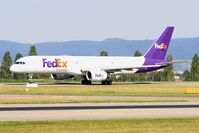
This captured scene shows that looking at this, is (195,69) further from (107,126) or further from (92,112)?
(107,126)

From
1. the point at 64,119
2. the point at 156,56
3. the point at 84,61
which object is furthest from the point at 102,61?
the point at 64,119

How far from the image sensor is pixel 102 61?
9131 centimetres

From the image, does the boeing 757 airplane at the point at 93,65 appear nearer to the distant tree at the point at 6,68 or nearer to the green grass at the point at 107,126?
the distant tree at the point at 6,68

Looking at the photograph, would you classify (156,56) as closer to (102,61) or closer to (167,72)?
(102,61)

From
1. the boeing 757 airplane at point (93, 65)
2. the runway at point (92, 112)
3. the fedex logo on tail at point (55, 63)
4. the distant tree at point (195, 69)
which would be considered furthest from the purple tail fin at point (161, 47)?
the runway at point (92, 112)

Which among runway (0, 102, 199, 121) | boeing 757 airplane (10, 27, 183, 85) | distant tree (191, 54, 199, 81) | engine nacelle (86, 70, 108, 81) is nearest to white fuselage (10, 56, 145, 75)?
boeing 757 airplane (10, 27, 183, 85)

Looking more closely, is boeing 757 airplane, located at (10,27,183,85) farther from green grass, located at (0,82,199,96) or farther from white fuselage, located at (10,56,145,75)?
green grass, located at (0,82,199,96)

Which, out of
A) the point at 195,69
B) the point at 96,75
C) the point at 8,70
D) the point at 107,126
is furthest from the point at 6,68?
the point at 107,126

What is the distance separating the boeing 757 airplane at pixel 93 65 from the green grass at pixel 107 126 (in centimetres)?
5692

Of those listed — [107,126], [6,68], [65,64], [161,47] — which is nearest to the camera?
[107,126]

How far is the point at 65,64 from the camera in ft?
286

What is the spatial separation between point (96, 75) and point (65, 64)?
471 centimetres

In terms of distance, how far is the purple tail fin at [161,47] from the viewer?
97062 millimetres

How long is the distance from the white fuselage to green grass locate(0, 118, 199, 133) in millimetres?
56668
